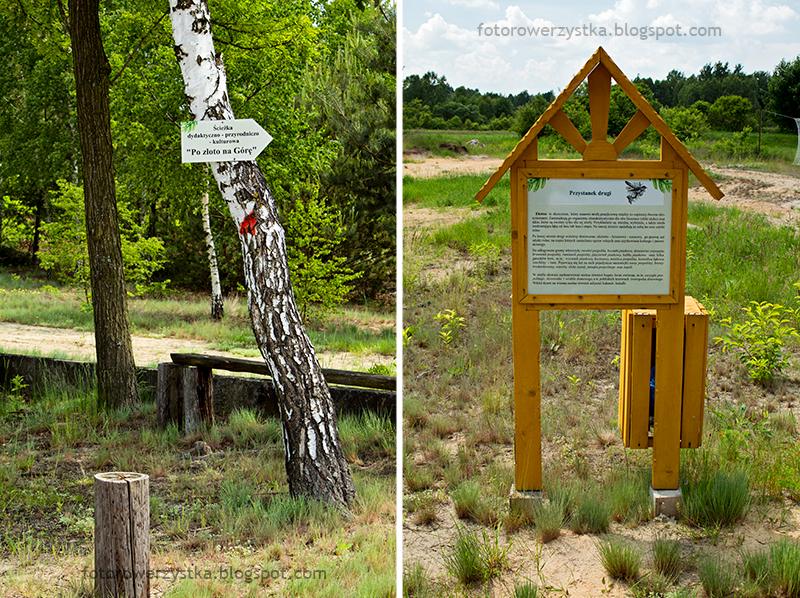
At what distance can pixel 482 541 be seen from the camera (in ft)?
10.7

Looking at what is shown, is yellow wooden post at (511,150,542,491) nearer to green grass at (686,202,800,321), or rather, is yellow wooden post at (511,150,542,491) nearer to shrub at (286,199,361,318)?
green grass at (686,202,800,321)

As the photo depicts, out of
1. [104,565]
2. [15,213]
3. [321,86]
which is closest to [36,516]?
[104,565]

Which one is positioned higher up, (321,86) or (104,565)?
(321,86)

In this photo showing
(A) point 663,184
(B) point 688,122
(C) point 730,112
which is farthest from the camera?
(B) point 688,122

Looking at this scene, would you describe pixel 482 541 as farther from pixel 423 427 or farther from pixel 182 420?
pixel 182 420

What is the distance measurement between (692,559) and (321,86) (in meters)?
10.0

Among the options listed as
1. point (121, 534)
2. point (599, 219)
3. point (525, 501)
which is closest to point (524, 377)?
point (525, 501)

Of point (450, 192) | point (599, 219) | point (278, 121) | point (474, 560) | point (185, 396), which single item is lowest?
point (474, 560)

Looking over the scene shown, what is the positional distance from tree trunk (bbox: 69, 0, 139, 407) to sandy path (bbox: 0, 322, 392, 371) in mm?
2377

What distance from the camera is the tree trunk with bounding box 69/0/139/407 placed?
5.82 metres

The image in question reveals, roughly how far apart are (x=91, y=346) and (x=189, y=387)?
599 cm

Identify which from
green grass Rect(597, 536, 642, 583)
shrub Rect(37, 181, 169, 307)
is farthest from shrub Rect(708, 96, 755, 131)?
green grass Rect(597, 536, 642, 583)

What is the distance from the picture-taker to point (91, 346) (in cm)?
1060

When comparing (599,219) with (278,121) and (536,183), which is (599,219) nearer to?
(536,183)
